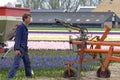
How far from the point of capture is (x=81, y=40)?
10.1 metres

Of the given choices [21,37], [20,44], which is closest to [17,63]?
[20,44]

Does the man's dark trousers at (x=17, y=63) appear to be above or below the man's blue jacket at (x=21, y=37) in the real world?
below

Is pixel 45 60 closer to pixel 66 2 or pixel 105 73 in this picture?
pixel 105 73

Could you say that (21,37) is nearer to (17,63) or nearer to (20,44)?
(20,44)

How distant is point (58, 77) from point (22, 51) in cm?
128

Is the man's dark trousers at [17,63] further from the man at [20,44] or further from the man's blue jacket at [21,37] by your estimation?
the man's blue jacket at [21,37]

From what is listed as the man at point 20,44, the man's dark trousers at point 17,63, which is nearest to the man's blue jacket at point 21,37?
the man at point 20,44

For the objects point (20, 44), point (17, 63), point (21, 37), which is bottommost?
point (17, 63)

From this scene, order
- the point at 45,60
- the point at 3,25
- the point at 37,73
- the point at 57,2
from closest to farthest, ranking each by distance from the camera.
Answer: the point at 37,73 → the point at 3,25 → the point at 45,60 → the point at 57,2

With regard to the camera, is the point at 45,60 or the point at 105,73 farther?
the point at 45,60

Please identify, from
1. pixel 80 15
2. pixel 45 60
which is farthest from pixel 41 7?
pixel 45 60

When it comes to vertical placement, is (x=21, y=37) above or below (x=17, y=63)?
above

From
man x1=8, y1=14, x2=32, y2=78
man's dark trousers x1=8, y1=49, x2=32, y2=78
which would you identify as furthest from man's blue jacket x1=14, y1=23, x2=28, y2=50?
man's dark trousers x1=8, y1=49, x2=32, y2=78

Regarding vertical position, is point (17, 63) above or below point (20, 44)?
below
